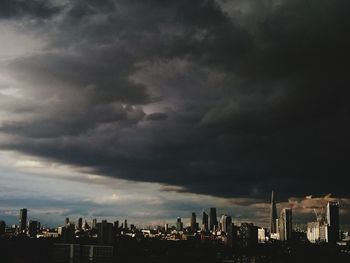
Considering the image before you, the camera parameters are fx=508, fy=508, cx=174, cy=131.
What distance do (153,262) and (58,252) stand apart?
120ft

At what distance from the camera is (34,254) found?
195 metres

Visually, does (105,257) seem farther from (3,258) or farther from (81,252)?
(3,258)

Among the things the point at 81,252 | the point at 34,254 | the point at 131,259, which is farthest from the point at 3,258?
the point at 131,259

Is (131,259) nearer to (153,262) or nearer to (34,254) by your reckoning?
(153,262)

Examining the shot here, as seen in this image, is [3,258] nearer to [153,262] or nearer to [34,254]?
[34,254]

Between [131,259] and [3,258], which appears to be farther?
[131,259]

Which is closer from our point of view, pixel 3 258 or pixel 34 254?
pixel 3 258

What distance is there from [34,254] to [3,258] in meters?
14.4

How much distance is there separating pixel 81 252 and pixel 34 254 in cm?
1969

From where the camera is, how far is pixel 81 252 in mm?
189625

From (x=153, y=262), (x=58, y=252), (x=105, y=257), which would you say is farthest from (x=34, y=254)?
(x=153, y=262)

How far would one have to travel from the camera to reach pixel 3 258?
183 metres

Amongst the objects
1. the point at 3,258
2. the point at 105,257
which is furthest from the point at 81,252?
the point at 3,258

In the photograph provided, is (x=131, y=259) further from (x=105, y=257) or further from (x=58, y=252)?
(x=58, y=252)
